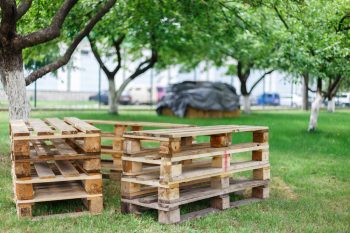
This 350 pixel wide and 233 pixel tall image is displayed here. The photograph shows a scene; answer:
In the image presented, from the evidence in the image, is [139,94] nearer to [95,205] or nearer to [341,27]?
[341,27]

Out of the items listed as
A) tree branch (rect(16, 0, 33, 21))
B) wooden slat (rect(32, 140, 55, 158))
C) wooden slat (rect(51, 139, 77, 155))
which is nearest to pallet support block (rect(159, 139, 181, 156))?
wooden slat (rect(51, 139, 77, 155))

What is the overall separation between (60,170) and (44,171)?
203 millimetres

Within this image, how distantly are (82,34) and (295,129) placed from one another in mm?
10252

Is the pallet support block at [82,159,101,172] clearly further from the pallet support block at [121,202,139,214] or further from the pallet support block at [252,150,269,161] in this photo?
the pallet support block at [252,150,269,161]

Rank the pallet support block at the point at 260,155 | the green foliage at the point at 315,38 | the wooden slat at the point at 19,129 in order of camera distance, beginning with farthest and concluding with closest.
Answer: the green foliage at the point at 315,38
the pallet support block at the point at 260,155
the wooden slat at the point at 19,129

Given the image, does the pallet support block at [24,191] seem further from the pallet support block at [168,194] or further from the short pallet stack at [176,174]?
the pallet support block at [168,194]

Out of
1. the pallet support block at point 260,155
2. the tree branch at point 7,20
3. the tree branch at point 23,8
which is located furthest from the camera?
the tree branch at point 23,8

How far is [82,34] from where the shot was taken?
1054 centimetres

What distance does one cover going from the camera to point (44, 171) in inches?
265

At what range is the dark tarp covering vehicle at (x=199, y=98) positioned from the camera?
25.5 meters

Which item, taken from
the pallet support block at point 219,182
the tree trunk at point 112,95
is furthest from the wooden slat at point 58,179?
the tree trunk at point 112,95

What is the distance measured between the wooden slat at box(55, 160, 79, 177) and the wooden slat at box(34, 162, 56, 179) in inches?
5.6

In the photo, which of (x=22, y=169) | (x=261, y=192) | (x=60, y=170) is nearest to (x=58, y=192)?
(x=60, y=170)

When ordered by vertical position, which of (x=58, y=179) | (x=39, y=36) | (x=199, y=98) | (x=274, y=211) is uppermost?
(x=39, y=36)
